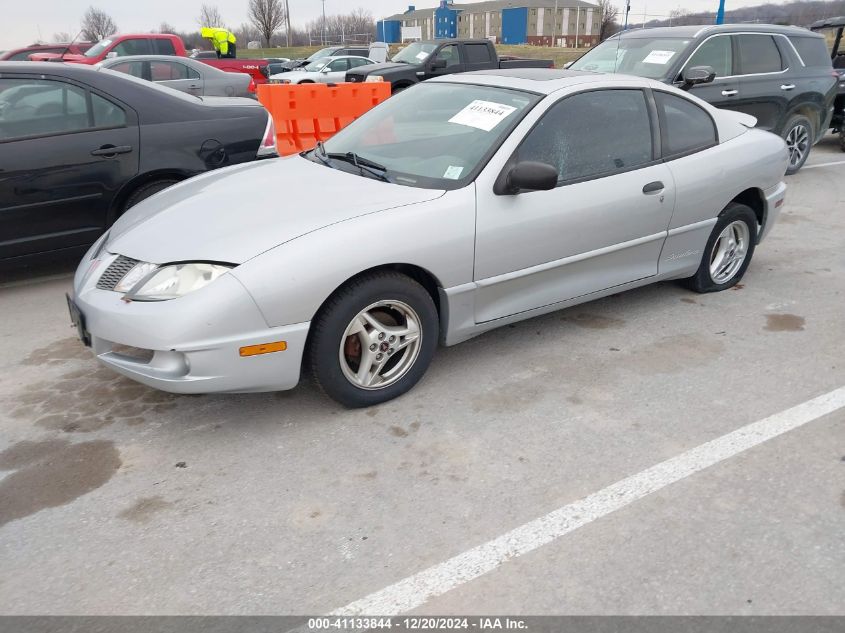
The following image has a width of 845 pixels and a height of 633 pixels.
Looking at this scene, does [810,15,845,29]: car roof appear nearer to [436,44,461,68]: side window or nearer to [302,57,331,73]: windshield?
[436,44,461,68]: side window

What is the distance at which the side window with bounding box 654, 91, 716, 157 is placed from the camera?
170 inches

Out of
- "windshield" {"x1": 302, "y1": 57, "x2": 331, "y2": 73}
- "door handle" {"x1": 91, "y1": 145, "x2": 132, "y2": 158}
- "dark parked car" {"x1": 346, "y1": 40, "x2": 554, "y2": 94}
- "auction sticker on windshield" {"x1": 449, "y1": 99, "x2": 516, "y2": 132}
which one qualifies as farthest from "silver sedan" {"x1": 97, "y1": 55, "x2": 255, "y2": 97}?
"auction sticker on windshield" {"x1": 449, "y1": 99, "x2": 516, "y2": 132}

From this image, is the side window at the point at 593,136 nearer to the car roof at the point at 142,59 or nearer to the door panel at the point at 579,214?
the door panel at the point at 579,214

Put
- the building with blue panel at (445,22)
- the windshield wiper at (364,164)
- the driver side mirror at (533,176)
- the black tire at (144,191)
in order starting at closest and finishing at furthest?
1. the driver side mirror at (533,176)
2. the windshield wiper at (364,164)
3. the black tire at (144,191)
4. the building with blue panel at (445,22)

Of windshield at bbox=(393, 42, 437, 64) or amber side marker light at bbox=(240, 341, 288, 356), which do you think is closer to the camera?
amber side marker light at bbox=(240, 341, 288, 356)

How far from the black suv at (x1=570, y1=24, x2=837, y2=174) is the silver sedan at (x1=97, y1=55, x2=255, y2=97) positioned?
701cm

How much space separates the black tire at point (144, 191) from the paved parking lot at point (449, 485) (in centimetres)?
122

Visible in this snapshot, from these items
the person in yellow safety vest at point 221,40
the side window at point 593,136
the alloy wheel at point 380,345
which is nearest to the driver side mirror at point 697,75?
the side window at point 593,136

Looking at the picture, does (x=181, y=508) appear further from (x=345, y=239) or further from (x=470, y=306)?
(x=470, y=306)

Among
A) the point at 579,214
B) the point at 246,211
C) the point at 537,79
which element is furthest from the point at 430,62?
the point at 246,211

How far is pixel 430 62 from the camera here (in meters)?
15.3

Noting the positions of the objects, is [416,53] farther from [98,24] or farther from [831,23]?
[98,24]

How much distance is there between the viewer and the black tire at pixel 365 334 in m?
3.15

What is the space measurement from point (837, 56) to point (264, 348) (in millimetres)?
11862
